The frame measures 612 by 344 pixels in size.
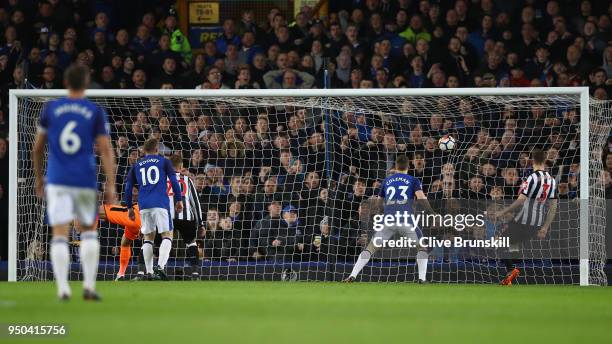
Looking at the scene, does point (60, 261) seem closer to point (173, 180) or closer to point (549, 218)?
point (173, 180)

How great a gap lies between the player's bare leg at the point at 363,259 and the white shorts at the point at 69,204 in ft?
23.2

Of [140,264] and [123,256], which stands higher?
[123,256]

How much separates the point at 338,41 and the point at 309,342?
1248 centimetres

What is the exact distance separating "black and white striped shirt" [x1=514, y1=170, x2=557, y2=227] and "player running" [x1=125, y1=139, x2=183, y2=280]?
4.74 meters

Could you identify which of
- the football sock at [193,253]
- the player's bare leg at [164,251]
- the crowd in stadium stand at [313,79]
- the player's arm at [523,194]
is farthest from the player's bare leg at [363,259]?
the player's bare leg at [164,251]

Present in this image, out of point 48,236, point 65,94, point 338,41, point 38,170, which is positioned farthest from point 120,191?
point 38,170

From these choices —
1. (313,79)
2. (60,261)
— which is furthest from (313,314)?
(313,79)

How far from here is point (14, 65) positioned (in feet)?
62.2

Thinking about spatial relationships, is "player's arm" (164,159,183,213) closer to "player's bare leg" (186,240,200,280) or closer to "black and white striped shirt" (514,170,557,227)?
"player's bare leg" (186,240,200,280)

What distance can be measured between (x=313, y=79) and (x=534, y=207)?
4492 mm

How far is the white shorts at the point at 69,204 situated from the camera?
8.73 metres

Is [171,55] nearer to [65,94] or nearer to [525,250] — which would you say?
[65,94]

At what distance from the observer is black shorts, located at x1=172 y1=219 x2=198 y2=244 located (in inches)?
624

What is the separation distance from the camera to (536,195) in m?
15.5
